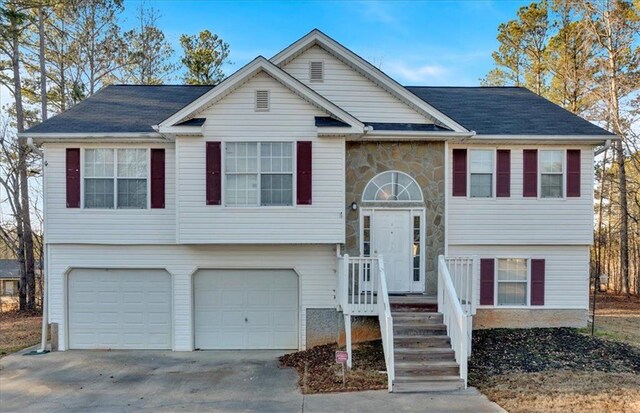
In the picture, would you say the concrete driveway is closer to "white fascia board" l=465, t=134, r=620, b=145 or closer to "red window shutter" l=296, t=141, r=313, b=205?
"red window shutter" l=296, t=141, r=313, b=205

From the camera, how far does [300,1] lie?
16.8 m

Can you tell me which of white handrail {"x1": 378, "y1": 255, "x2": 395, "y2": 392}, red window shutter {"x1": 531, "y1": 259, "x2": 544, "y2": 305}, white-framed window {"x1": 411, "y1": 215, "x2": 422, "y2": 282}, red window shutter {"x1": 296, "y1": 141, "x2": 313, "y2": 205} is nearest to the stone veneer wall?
white-framed window {"x1": 411, "y1": 215, "x2": 422, "y2": 282}

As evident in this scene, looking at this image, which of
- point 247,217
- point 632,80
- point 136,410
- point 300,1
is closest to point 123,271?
point 247,217

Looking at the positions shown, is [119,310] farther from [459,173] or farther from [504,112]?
[504,112]

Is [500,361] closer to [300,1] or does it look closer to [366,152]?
[366,152]

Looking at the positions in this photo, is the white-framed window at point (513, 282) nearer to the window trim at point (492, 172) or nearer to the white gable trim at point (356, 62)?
the window trim at point (492, 172)

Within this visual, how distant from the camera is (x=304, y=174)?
9.38m

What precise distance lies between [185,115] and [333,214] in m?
4.02

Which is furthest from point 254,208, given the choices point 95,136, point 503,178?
point 503,178

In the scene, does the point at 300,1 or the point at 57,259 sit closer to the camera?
the point at 57,259

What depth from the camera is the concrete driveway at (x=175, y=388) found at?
6500 mm

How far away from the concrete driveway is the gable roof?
6.95m

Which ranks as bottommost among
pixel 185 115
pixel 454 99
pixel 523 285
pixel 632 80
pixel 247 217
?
pixel 523 285

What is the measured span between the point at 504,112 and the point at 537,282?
190 inches
